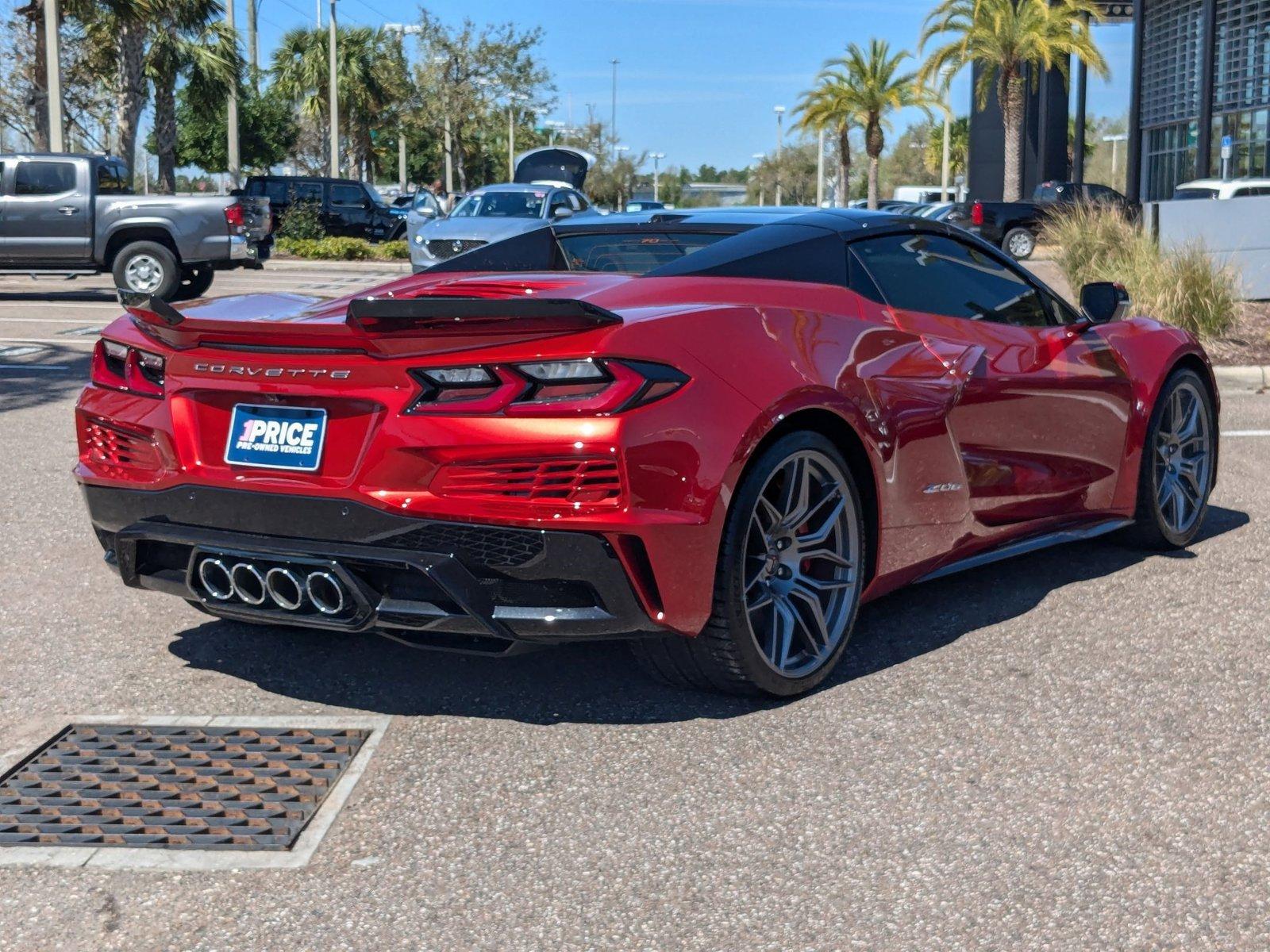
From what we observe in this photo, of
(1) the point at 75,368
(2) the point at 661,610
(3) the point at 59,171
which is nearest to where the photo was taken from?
(2) the point at 661,610

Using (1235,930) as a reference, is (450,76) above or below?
above

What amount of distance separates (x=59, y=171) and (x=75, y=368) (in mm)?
8016

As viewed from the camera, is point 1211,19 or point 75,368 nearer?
point 75,368

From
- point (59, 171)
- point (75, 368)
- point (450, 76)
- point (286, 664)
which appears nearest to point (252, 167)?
point (450, 76)

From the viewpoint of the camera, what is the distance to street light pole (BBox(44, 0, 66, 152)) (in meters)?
24.3

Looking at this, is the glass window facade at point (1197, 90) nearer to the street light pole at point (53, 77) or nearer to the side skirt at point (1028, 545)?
the street light pole at point (53, 77)

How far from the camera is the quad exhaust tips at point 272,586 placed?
3756 mm

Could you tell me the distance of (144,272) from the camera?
1889cm

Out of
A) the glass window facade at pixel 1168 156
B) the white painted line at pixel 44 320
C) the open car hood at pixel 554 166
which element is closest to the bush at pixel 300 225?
the open car hood at pixel 554 166

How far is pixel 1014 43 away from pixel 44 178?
30.4 meters

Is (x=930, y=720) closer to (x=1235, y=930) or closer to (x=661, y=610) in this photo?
(x=661, y=610)

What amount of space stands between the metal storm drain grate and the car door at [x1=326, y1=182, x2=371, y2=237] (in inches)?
1354

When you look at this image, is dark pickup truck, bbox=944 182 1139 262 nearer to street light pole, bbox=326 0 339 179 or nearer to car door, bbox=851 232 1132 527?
street light pole, bbox=326 0 339 179

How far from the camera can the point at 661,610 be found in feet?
12.3
